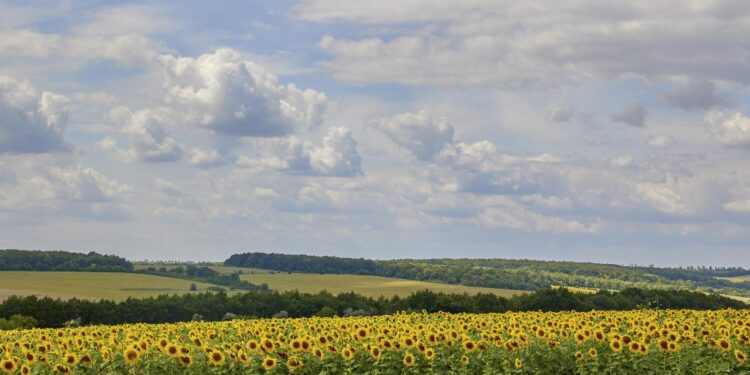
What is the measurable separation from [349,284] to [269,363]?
121100mm

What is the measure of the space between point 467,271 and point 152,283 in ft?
171

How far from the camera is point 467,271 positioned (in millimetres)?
154875

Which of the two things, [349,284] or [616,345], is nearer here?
[616,345]

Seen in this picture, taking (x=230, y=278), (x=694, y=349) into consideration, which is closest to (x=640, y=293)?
(x=694, y=349)

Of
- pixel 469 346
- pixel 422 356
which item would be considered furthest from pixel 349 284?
pixel 469 346

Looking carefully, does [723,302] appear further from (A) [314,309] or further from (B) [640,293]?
(A) [314,309]

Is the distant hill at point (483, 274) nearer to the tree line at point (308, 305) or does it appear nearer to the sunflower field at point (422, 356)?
the tree line at point (308, 305)

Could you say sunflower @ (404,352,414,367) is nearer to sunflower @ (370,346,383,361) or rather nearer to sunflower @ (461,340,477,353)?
sunflower @ (370,346,383,361)

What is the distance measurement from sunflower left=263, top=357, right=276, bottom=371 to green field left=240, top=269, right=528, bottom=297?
321 ft

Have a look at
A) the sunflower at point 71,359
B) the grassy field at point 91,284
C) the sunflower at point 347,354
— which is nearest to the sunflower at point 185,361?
the sunflower at point 71,359

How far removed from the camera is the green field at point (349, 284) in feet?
406

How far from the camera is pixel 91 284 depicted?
4985 inches

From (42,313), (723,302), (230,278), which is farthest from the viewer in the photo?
(230,278)

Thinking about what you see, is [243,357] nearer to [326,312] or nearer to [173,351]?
[173,351]
